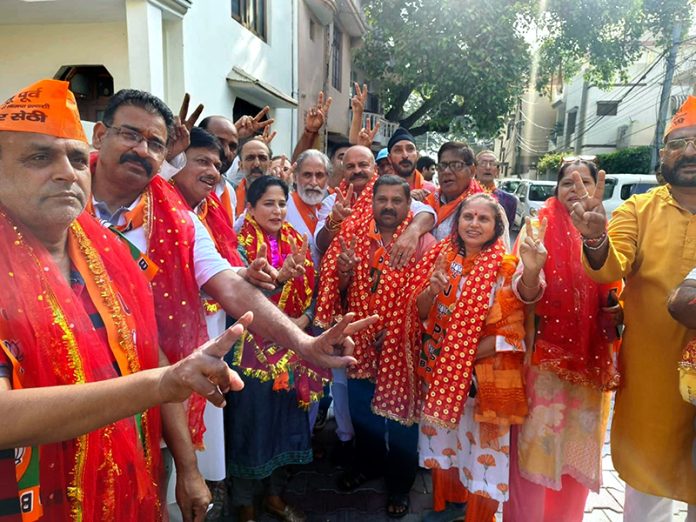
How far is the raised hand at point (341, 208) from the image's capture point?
284 cm

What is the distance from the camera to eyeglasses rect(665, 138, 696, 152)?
1963 millimetres

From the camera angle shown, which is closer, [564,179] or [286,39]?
[564,179]

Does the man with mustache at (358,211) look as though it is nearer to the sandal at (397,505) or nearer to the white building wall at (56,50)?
the sandal at (397,505)

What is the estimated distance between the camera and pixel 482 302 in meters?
2.18

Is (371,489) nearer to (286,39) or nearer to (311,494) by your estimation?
(311,494)

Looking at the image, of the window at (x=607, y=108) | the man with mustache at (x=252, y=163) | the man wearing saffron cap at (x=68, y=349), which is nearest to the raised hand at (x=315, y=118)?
the man with mustache at (x=252, y=163)

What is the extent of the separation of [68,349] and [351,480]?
2.27m

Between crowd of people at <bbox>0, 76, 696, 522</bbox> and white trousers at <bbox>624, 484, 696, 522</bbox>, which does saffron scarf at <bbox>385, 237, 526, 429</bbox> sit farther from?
white trousers at <bbox>624, 484, 696, 522</bbox>

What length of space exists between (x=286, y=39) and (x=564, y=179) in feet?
31.2

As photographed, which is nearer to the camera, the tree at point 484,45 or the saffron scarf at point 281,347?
the saffron scarf at point 281,347

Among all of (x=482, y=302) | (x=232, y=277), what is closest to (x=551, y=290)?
(x=482, y=302)

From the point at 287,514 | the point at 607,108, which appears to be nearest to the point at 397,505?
the point at 287,514

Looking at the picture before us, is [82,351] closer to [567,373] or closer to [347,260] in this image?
[347,260]

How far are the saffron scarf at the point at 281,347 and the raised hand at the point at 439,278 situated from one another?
29.6 inches
